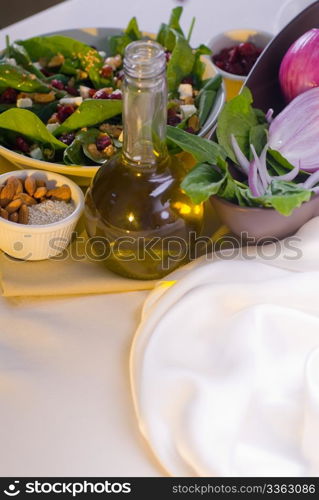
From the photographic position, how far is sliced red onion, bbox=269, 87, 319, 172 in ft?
2.54

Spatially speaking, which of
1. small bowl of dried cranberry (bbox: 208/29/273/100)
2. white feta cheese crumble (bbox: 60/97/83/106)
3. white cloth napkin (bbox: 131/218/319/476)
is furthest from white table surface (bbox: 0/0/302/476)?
small bowl of dried cranberry (bbox: 208/29/273/100)

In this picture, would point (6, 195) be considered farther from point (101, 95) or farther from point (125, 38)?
point (125, 38)

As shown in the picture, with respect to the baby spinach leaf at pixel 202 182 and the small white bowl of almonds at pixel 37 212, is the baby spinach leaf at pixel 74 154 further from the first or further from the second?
the baby spinach leaf at pixel 202 182

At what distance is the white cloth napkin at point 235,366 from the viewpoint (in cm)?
62

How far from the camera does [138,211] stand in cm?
73

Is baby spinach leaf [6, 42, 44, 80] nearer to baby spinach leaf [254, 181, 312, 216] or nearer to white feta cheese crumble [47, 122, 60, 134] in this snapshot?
white feta cheese crumble [47, 122, 60, 134]

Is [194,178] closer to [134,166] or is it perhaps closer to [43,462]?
[134,166]

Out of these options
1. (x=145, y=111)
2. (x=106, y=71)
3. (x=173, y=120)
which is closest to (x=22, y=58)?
(x=106, y=71)

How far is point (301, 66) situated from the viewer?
0.83 meters

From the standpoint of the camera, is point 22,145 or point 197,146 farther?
point 22,145

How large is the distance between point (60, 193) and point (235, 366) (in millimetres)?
255

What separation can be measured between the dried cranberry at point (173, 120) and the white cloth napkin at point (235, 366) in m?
0.18
